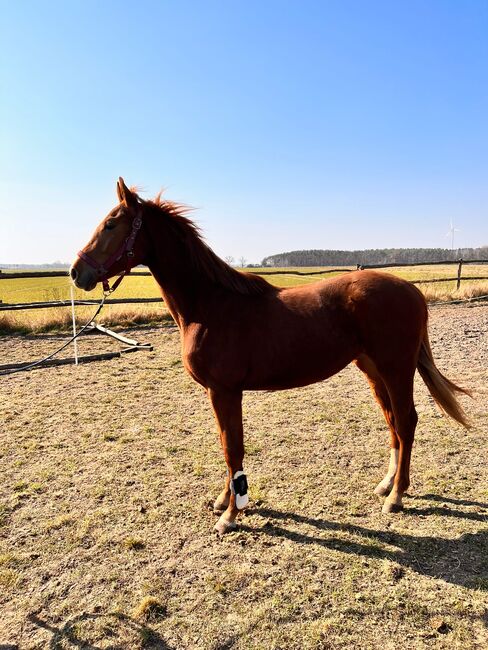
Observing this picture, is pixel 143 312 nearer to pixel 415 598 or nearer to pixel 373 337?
pixel 373 337

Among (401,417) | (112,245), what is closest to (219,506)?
(401,417)

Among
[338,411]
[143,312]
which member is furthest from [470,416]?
[143,312]

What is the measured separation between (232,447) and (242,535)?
63 cm

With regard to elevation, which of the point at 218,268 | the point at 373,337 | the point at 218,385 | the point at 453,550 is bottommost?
the point at 453,550

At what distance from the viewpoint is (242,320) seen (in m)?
2.96

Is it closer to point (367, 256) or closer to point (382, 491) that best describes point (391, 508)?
point (382, 491)

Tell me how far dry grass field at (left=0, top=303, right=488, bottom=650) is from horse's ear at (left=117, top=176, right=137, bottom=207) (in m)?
2.39

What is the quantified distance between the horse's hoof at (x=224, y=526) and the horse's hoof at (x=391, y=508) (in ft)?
3.91

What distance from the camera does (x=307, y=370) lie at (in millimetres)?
3012

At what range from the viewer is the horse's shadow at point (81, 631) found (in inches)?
78.4

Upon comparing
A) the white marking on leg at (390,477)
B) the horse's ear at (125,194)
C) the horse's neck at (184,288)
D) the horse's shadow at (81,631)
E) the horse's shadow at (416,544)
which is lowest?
the horse's shadow at (416,544)

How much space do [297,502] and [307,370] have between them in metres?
1.13

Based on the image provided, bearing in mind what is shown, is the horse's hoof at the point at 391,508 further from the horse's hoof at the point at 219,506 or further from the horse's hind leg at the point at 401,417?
the horse's hoof at the point at 219,506

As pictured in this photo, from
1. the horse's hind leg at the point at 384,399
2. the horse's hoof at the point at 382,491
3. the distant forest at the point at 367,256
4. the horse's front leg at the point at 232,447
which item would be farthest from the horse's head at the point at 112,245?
the distant forest at the point at 367,256
